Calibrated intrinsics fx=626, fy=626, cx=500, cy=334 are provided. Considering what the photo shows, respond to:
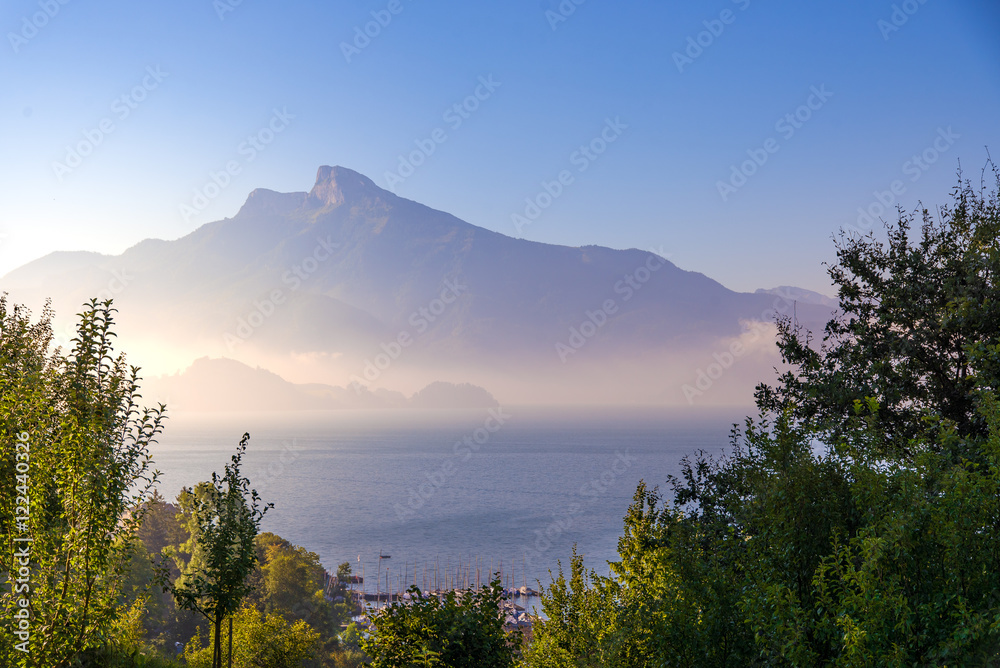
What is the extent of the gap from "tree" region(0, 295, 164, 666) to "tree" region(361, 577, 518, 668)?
12.9 feet

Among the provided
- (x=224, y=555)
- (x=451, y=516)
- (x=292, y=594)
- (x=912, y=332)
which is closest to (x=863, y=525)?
(x=912, y=332)

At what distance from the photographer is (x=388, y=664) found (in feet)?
28.8

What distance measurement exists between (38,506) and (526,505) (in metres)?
139

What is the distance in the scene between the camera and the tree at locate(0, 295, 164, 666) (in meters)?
8.62

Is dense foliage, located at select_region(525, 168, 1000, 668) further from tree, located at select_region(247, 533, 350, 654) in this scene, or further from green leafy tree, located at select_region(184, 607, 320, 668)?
tree, located at select_region(247, 533, 350, 654)

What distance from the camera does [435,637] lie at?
8875 mm

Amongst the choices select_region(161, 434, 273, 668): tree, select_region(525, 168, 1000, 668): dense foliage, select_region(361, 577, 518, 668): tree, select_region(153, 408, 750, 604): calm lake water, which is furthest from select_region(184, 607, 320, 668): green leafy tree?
select_region(153, 408, 750, 604): calm lake water

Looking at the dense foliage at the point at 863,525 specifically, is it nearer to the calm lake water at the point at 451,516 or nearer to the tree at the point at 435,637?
the tree at the point at 435,637

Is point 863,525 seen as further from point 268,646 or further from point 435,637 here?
point 268,646

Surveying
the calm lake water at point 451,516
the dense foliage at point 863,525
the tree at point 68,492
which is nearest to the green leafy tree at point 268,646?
the dense foliage at point 863,525

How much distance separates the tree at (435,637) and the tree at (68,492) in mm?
3940

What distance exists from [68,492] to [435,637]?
5.67 m

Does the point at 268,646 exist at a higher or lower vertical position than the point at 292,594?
higher

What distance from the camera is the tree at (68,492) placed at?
8625 millimetres
